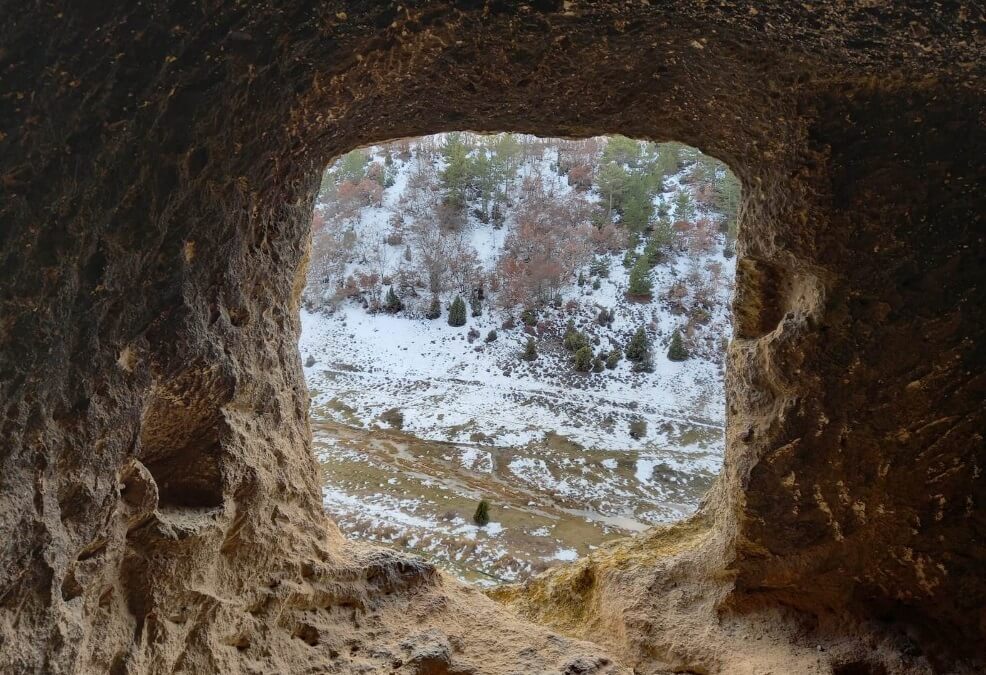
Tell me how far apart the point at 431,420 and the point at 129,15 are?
41.5 feet

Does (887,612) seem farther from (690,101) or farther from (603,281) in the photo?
(603,281)

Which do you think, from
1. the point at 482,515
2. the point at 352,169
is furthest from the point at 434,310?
the point at 482,515

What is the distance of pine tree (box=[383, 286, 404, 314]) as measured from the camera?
20.5 meters

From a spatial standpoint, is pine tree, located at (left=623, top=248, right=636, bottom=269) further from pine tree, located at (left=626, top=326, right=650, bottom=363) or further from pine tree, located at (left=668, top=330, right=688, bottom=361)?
pine tree, located at (left=668, top=330, right=688, bottom=361)

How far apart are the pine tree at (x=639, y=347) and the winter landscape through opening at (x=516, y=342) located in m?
0.04

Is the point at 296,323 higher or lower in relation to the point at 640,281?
lower

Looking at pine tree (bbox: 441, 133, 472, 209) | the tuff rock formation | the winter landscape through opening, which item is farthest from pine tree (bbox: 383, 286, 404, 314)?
the tuff rock formation

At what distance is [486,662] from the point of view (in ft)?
10.8

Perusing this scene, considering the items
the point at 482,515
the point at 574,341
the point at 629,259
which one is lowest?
the point at 482,515

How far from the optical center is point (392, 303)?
20.6 metres

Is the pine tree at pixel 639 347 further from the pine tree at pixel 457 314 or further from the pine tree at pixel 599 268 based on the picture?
the pine tree at pixel 457 314

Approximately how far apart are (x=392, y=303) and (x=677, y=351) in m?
9.29

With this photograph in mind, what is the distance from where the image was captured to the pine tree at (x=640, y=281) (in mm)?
19453

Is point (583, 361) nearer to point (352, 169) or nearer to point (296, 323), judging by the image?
point (352, 169)
